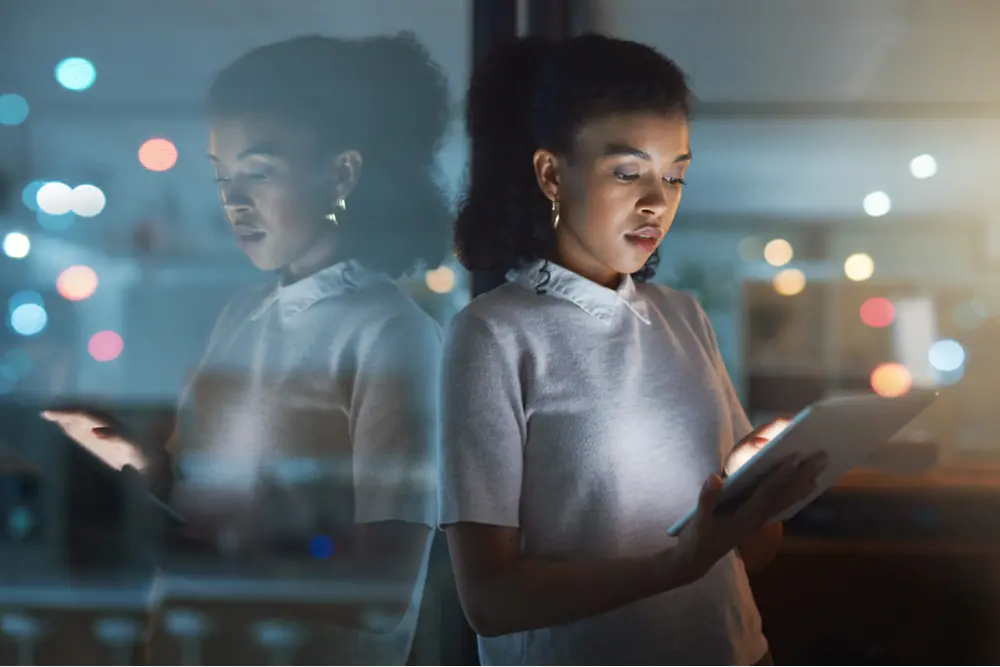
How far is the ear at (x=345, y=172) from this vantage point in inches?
57.6

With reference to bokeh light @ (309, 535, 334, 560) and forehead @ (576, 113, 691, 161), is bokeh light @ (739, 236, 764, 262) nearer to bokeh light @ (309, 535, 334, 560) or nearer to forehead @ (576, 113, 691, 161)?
forehead @ (576, 113, 691, 161)

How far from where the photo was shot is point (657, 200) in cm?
141

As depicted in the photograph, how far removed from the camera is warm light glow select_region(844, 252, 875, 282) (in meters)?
1.46

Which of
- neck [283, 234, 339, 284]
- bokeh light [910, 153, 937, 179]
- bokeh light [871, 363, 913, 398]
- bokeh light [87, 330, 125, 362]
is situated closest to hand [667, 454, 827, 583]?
bokeh light [871, 363, 913, 398]

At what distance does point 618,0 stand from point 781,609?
3.45 ft

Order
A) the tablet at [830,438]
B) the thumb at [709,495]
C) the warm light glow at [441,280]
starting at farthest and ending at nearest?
the warm light glow at [441,280]
the thumb at [709,495]
the tablet at [830,438]

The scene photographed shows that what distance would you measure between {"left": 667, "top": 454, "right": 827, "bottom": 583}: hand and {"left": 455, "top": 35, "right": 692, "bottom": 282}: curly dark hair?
0.38 meters

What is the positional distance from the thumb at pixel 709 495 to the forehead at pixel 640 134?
522mm

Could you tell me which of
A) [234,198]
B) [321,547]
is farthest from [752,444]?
[234,198]

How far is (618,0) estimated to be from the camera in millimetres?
1464

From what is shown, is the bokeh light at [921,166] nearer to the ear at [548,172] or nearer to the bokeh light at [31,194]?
the ear at [548,172]

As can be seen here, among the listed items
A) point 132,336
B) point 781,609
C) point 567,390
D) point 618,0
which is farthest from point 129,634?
point 618,0

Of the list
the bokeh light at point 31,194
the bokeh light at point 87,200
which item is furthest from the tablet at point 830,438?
the bokeh light at point 31,194

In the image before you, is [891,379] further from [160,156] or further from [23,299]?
[23,299]
